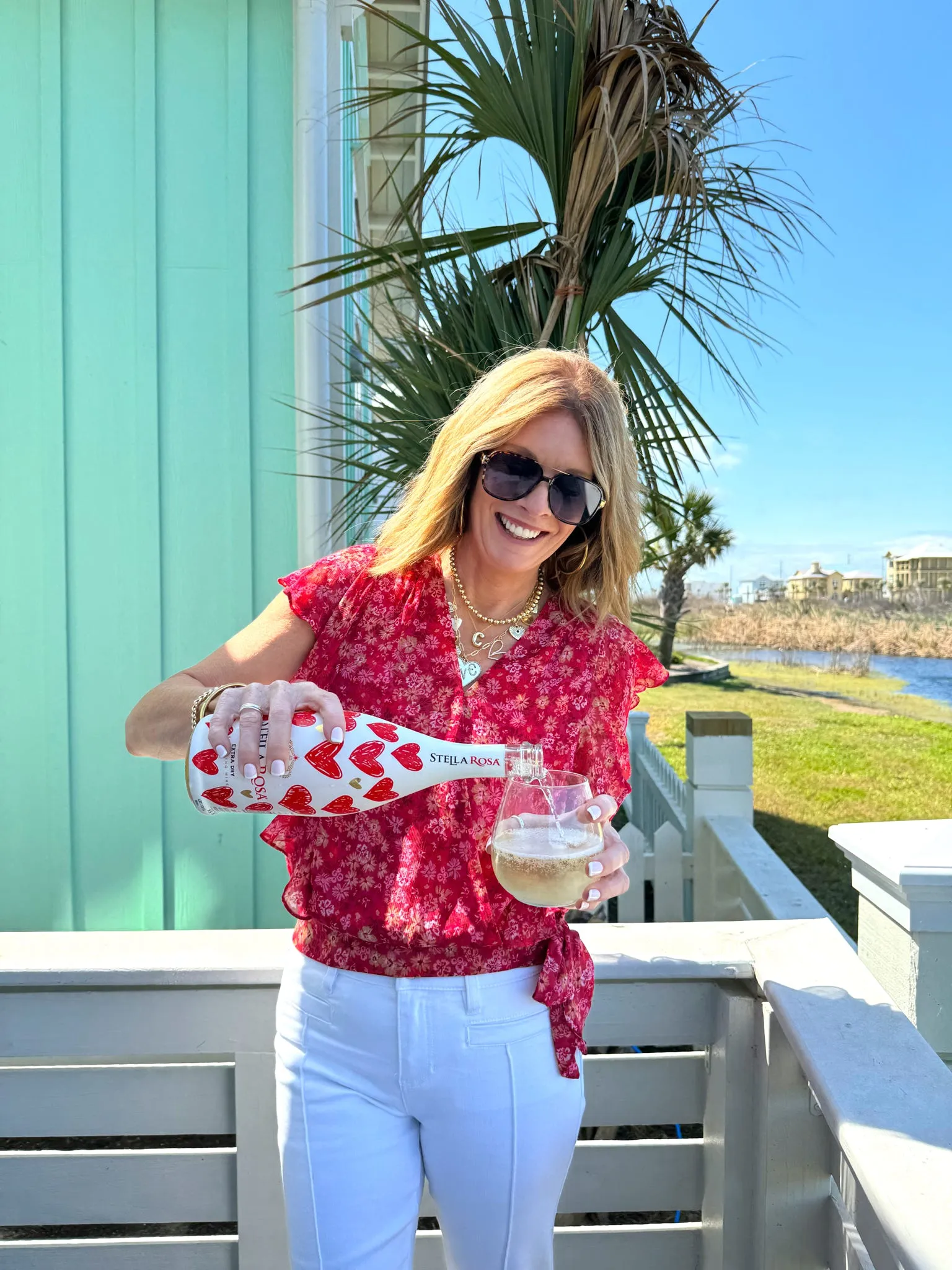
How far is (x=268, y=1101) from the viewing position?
1318 mm

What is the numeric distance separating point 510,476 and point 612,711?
32 cm

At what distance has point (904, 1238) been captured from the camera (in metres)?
0.72

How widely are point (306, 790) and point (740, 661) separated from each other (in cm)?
945

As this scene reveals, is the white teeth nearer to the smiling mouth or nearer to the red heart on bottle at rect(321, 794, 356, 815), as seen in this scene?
the smiling mouth

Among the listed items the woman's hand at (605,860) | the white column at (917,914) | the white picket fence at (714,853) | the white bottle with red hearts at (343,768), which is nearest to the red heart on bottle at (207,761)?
the white bottle with red hearts at (343,768)

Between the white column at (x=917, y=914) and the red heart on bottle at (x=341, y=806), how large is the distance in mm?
822

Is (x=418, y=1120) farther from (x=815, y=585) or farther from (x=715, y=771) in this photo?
(x=815, y=585)

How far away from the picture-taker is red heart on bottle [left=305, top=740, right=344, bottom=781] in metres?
0.96

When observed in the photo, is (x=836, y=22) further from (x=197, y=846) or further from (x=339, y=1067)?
(x=339, y=1067)

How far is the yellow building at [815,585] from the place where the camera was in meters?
9.57

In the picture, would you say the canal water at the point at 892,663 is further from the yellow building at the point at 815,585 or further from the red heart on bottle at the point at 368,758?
the red heart on bottle at the point at 368,758

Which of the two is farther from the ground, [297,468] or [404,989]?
[297,468]

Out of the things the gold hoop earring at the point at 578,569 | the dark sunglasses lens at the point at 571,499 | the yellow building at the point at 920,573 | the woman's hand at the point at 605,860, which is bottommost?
the woman's hand at the point at 605,860

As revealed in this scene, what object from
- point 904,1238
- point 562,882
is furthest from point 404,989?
point 904,1238
